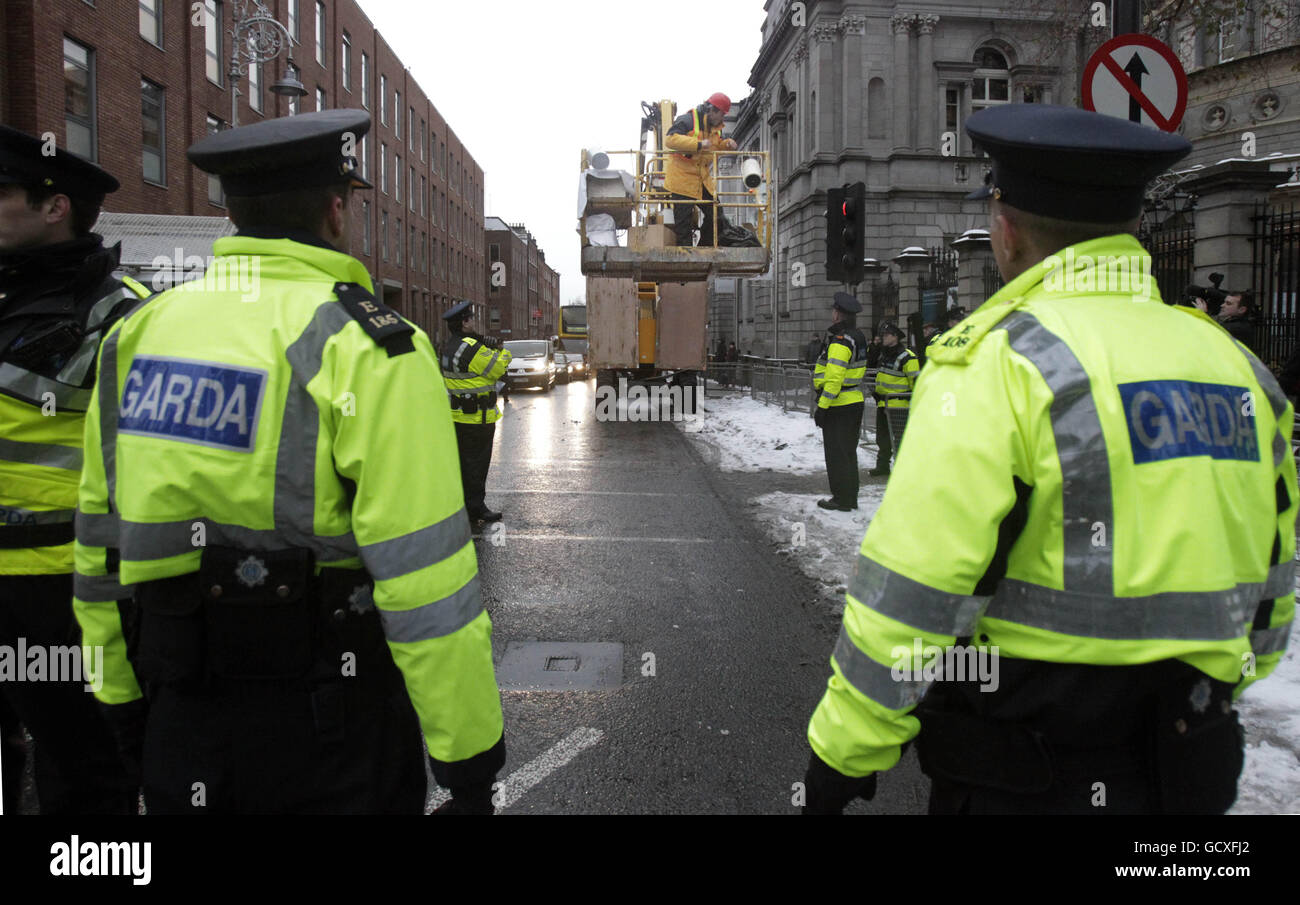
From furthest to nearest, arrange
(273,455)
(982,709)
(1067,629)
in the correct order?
(273,455)
(982,709)
(1067,629)

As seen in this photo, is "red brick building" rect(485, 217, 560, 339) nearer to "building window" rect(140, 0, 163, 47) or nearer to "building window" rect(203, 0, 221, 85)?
"building window" rect(203, 0, 221, 85)

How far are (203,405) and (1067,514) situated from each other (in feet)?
5.43

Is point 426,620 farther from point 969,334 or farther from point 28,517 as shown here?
point 28,517

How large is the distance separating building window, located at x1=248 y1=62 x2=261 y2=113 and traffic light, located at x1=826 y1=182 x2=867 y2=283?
23294 millimetres

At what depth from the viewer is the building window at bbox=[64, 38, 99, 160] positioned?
19016 mm

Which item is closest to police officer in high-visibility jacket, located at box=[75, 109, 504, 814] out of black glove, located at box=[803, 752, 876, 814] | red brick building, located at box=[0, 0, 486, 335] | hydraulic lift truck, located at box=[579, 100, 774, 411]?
black glove, located at box=[803, 752, 876, 814]

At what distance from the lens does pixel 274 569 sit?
5.95 ft

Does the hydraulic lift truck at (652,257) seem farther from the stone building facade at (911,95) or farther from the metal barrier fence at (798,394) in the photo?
the stone building facade at (911,95)

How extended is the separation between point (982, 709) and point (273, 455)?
1462 mm

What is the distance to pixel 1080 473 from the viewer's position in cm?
155

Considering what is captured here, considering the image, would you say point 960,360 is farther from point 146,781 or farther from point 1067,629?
point 146,781

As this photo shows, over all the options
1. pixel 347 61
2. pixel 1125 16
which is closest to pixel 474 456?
pixel 1125 16
